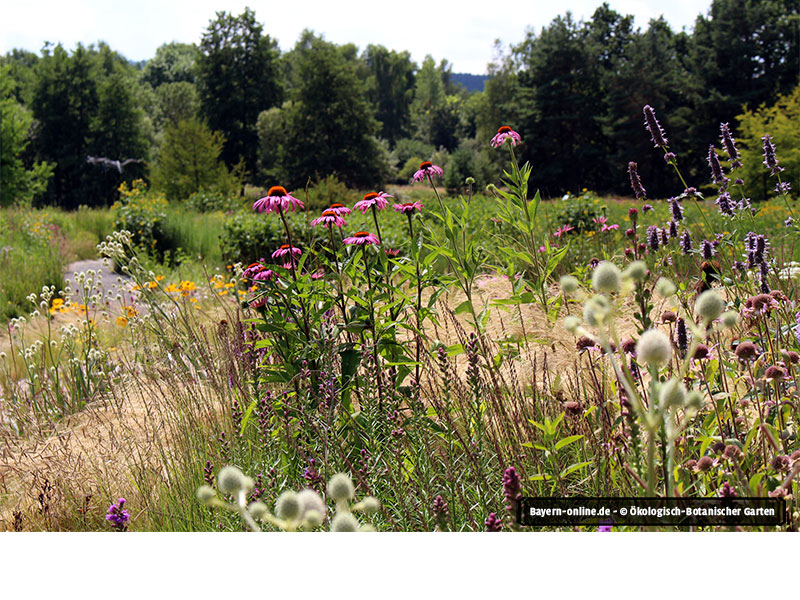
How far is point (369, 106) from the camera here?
→ 1043 inches

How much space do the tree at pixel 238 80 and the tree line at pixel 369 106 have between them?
0.07 metres

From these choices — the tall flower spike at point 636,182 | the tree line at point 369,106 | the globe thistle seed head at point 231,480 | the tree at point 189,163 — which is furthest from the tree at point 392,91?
the globe thistle seed head at point 231,480

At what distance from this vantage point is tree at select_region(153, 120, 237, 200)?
60.4 ft

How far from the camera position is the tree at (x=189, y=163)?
18406mm

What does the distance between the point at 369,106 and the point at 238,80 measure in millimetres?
10836

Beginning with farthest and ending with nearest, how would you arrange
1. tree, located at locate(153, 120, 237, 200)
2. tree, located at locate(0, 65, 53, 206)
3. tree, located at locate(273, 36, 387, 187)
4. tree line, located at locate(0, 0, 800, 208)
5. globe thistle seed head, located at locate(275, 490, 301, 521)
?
1. tree, located at locate(273, 36, 387, 187)
2. tree, located at locate(153, 120, 237, 200)
3. tree, located at locate(0, 65, 53, 206)
4. tree line, located at locate(0, 0, 800, 208)
5. globe thistle seed head, located at locate(275, 490, 301, 521)

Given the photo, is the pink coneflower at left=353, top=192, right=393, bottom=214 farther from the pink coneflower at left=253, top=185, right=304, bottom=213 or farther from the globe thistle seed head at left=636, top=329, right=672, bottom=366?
the globe thistle seed head at left=636, top=329, right=672, bottom=366

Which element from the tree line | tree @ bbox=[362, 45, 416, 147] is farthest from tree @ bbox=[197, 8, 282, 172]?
tree @ bbox=[362, 45, 416, 147]

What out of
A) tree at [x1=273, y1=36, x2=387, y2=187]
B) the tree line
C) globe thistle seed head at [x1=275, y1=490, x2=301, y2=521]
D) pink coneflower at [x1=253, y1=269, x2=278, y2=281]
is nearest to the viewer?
globe thistle seed head at [x1=275, y1=490, x2=301, y2=521]

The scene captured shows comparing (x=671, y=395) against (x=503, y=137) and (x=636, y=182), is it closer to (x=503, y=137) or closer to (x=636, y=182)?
(x=636, y=182)

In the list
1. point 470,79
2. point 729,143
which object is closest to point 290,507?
point 729,143

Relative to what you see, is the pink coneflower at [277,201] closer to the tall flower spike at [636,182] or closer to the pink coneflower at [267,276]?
the pink coneflower at [267,276]

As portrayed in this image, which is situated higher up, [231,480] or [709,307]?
[709,307]

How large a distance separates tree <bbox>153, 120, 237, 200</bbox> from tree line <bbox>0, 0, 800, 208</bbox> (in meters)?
0.06
